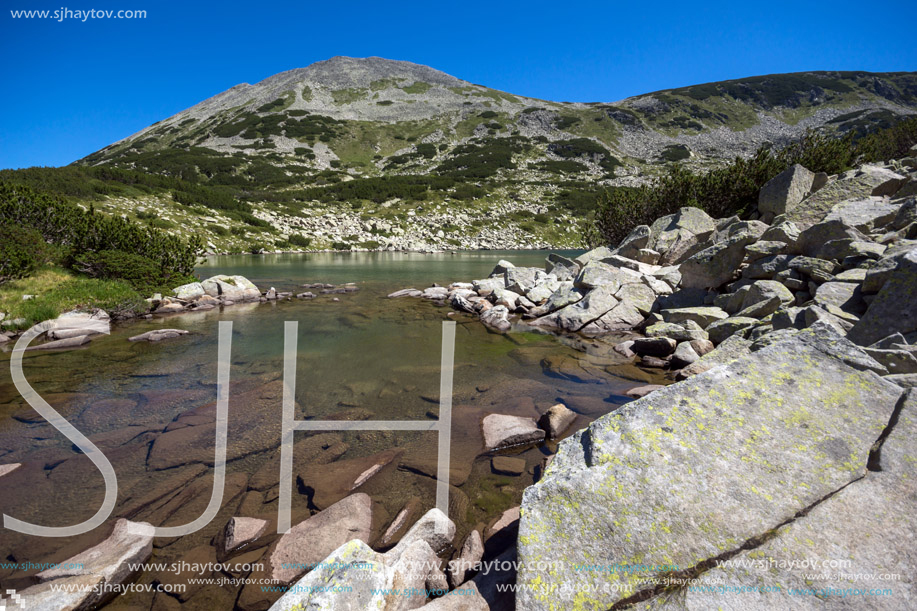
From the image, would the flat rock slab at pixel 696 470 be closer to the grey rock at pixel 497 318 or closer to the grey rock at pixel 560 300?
the grey rock at pixel 497 318

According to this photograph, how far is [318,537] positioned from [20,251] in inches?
728

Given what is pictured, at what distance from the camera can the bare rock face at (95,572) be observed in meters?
3.15

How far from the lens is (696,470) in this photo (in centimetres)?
261

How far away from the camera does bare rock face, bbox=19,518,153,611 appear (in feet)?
10.3

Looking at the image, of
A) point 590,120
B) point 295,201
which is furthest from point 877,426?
point 590,120

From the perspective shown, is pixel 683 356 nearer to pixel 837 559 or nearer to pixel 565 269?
pixel 837 559

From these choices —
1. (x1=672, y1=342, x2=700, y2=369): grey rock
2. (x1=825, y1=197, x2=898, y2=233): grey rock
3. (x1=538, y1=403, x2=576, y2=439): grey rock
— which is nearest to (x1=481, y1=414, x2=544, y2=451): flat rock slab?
(x1=538, y1=403, x2=576, y2=439): grey rock

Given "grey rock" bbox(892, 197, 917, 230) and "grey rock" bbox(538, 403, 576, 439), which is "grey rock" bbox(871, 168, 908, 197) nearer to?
Answer: "grey rock" bbox(892, 197, 917, 230)

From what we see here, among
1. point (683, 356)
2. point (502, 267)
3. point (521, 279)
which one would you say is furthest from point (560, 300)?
point (502, 267)

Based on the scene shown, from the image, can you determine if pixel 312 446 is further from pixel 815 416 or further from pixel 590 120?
pixel 590 120

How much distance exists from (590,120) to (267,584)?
158 meters

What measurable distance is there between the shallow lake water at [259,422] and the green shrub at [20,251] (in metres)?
4.35

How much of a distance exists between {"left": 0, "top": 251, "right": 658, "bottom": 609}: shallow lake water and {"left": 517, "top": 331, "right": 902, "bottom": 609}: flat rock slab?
2.20 m

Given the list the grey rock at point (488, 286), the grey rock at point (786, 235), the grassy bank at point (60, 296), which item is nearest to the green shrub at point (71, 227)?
the grassy bank at point (60, 296)
